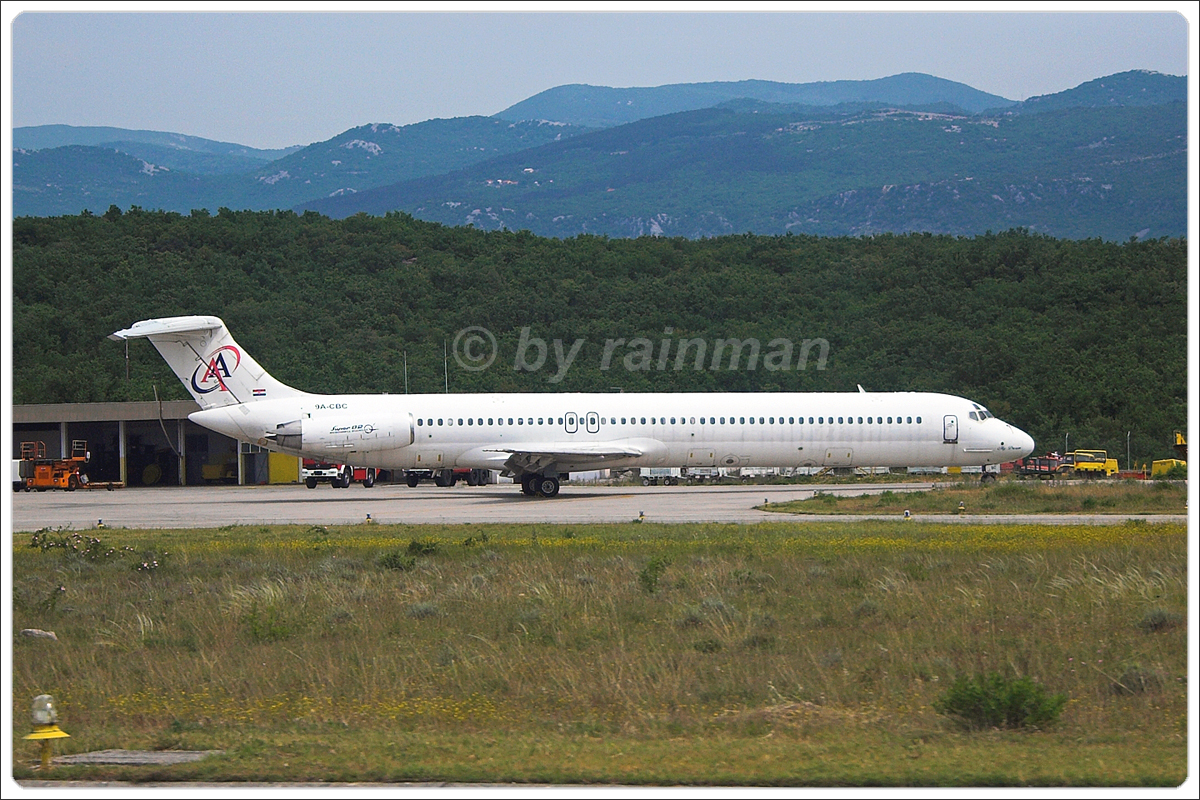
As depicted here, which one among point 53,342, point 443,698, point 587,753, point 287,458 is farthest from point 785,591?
point 53,342

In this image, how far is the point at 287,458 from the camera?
59844 mm

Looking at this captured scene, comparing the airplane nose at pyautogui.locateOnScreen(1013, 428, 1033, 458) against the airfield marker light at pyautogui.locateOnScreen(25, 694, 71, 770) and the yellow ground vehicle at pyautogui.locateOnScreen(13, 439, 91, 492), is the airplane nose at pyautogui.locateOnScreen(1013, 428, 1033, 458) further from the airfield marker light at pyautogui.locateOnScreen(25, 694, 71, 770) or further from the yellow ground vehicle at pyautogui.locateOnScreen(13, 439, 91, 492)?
the yellow ground vehicle at pyautogui.locateOnScreen(13, 439, 91, 492)

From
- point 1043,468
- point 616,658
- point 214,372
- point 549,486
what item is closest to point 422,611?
point 616,658

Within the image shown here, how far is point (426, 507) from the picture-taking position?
35.7 metres

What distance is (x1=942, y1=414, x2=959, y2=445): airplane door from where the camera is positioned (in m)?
40.6

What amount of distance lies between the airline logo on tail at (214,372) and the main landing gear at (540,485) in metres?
9.91

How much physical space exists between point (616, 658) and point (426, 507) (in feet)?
77.3

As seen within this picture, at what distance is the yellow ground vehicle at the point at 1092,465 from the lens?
153 feet

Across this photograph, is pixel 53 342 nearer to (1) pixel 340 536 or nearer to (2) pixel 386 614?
(1) pixel 340 536

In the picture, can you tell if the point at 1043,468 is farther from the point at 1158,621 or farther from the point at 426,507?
the point at 1158,621

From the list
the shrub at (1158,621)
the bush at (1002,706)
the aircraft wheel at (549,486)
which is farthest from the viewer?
the aircraft wheel at (549,486)

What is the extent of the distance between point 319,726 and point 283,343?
228ft

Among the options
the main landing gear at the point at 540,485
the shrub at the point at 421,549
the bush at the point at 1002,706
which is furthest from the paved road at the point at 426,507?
the bush at the point at 1002,706

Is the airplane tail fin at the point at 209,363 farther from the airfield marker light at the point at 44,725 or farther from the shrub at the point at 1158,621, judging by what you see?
the airfield marker light at the point at 44,725
